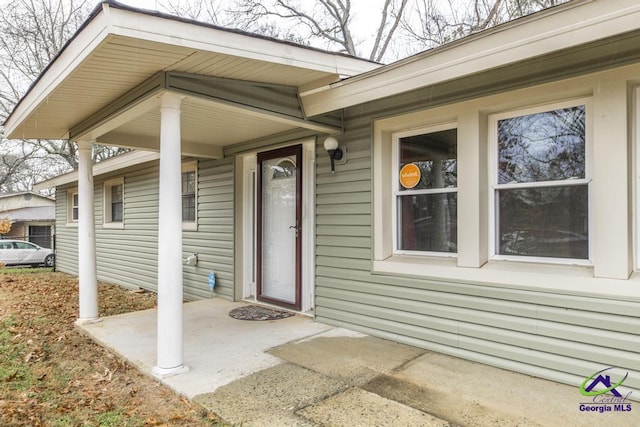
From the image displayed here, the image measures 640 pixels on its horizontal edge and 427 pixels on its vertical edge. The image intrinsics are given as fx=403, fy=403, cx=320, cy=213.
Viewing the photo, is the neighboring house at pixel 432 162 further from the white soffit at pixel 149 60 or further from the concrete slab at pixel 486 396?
the concrete slab at pixel 486 396

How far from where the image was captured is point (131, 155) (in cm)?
763

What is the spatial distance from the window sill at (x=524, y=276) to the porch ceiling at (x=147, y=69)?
1699 mm

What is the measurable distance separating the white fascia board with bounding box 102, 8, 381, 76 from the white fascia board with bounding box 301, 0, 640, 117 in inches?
10.6

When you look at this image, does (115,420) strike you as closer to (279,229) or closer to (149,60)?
(149,60)

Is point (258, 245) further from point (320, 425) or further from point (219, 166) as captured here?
point (320, 425)

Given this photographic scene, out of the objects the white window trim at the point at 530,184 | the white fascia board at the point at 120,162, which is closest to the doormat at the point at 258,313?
the white window trim at the point at 530,184

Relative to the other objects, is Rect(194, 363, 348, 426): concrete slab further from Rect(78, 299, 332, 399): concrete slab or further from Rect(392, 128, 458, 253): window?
Rect(392, 128, 458, 253): window

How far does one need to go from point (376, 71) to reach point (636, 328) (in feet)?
8.60

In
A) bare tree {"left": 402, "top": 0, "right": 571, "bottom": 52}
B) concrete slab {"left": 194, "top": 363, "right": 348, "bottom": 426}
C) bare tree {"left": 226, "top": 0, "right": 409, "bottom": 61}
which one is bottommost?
concrete slab {"left": 194, "top": 363, "right": 348, "bottom": 426}

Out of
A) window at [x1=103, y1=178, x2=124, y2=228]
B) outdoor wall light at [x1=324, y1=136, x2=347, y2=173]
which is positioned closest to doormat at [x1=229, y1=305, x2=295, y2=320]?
outdoor wall light at [x1=324, y1=136, x2=347, y2=173]

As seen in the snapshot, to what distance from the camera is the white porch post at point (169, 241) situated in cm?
317

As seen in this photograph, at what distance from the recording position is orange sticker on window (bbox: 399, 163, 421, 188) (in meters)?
3.93

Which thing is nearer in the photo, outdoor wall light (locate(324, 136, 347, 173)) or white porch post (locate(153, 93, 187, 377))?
white porch post (locate(153, 93, 187, 377))

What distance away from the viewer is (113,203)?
388 inches
